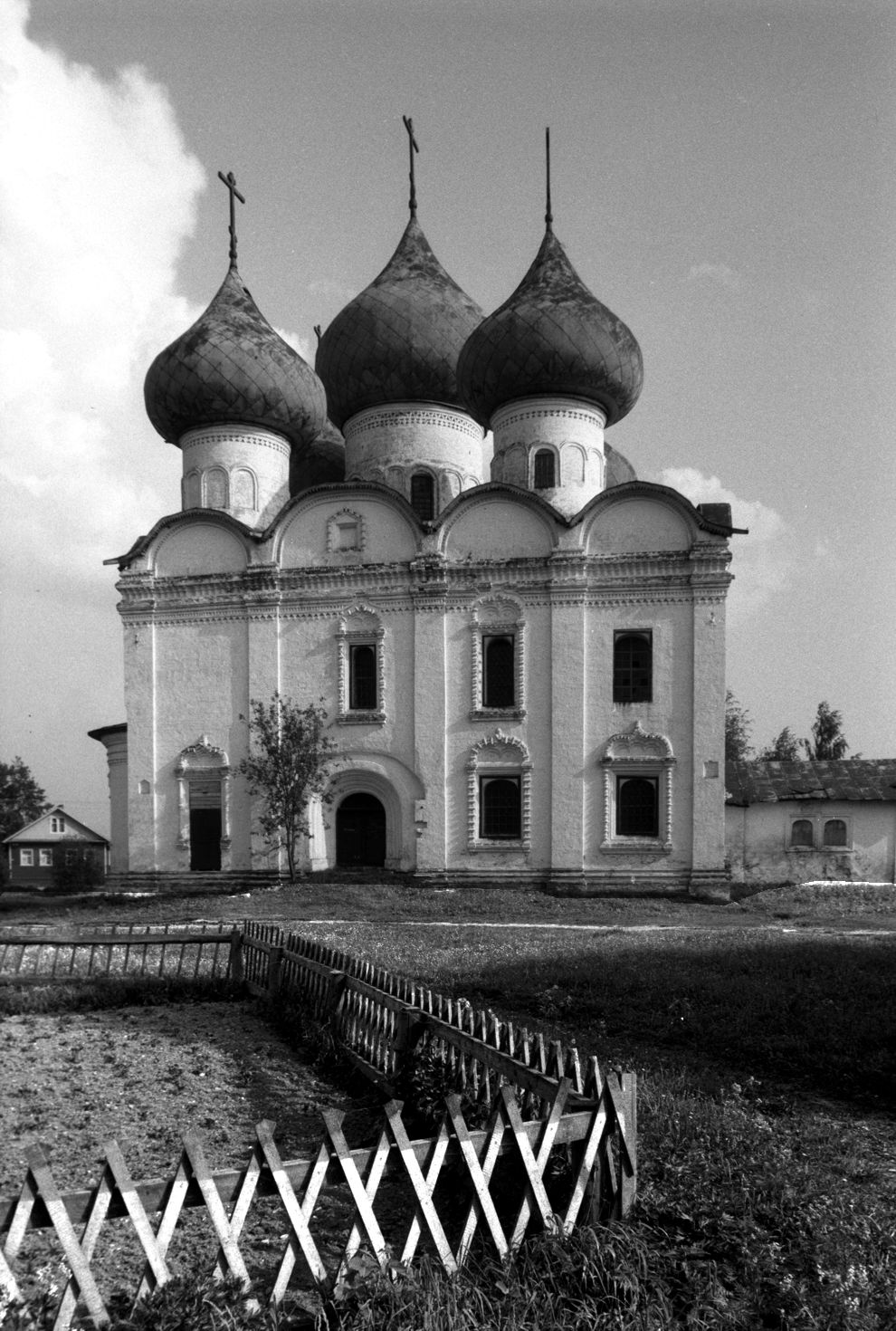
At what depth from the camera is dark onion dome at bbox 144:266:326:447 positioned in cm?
2403

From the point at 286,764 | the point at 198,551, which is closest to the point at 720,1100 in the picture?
the point at 286,764

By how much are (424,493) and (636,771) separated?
7.93 meters

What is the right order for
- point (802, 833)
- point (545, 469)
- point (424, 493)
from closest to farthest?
1. point (545, 469)
2. point (802, 833)
3. point (424, 493)

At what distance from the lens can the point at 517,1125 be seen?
377cm

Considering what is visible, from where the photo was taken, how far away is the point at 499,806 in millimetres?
21625

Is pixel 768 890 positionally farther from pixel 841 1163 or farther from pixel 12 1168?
pixel 12 1168

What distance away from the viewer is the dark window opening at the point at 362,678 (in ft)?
73.5

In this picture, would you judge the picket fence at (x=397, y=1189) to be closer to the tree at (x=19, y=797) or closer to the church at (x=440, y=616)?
the church at (x=440, y=616)

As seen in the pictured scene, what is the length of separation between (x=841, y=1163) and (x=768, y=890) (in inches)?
634

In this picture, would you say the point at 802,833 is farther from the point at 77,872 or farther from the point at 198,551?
the point at 77,872

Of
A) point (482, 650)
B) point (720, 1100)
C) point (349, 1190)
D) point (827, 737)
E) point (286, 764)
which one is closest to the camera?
point (349, 1190)

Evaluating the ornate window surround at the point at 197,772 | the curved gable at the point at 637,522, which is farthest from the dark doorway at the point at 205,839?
the curved gable at the point at 637,522

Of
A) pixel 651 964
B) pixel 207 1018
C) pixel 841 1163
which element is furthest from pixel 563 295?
pixel 841 1163

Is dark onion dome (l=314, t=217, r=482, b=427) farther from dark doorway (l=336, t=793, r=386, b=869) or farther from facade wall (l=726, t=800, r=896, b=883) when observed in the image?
facade wall (l=726, t=800, r=896, b=883)
